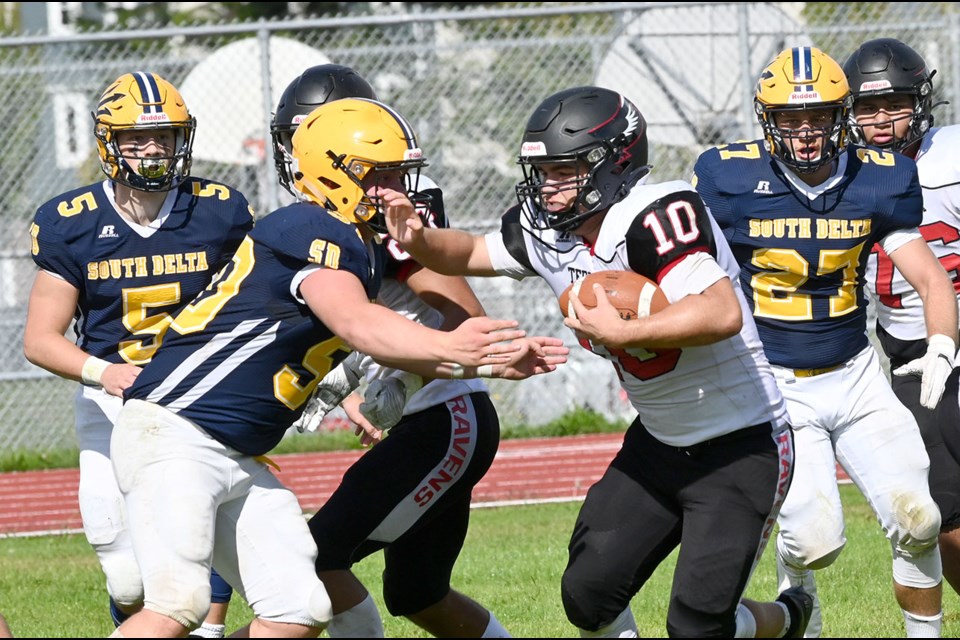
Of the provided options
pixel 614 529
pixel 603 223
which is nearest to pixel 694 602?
pixel 614 529

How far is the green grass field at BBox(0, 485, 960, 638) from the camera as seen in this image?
555 cm

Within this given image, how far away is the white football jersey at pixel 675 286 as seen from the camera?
12.8ft

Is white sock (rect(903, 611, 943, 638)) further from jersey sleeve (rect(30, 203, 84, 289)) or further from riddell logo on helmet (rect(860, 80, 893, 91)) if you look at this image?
jersey sleeve (rect(30, 203, 84, 289))

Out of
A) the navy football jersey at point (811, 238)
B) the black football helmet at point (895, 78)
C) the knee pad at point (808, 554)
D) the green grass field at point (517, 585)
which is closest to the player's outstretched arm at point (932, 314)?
the navy football jersey at point (811, 238)

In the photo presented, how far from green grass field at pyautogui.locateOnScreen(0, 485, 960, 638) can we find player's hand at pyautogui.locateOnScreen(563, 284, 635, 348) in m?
1.93

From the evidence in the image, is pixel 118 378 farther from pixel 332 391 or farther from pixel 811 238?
pixel 811 238

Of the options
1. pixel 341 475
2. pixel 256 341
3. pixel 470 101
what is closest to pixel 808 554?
pixel 256 341

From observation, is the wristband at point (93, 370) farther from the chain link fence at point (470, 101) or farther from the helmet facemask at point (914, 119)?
the chain link fence at point (470, 101)

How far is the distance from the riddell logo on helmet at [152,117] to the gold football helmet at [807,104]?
225 centimetres

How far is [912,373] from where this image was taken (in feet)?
16.9

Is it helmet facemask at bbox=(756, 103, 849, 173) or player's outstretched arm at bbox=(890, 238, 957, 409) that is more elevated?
helmet facemask at bbox=(756, 103, 849, 173)

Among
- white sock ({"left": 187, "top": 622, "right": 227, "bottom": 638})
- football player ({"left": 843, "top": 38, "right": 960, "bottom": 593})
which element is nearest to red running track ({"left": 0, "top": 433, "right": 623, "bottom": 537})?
white sock ({"left": 187, "top": 622, "right": 227, "bottom": 638})

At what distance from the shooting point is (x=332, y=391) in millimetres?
4906

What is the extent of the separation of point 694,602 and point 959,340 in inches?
76.0
